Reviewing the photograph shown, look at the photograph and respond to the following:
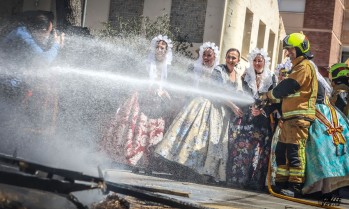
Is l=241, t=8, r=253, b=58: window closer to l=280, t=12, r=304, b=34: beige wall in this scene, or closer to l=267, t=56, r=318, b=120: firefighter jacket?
l=280, t=12, r=304, b=34: beige wall

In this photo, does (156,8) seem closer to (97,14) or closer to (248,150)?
(97,14)

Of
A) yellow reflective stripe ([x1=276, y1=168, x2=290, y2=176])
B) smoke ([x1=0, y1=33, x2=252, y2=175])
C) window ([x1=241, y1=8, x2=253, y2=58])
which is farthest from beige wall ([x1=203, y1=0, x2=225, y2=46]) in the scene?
yellow reflective stripe ([x1=276, y1=168, x2=290, y2=176])

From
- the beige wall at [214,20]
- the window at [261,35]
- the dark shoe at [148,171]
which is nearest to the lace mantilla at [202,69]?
the dark shoe at [148,171]

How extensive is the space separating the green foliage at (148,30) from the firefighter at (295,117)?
560 inches

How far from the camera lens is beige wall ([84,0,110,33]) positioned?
23.9m

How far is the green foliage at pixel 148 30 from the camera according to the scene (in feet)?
71.1

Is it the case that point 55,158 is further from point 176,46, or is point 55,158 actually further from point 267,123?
point 176,46

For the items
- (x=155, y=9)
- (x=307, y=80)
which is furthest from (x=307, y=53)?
(x=155, y=9)

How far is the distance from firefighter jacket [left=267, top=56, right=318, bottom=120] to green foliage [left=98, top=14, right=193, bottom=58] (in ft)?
46.7

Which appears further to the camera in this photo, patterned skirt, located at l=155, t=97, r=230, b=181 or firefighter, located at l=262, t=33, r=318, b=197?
patterned skirt, located at l=155, t=97, r=230, b=181

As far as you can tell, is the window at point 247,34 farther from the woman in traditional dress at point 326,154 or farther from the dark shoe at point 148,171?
the woman in traditional dress at point 326,154

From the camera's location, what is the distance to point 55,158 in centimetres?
612

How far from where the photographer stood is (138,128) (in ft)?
29.0

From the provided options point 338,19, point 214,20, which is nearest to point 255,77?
point 214,20
